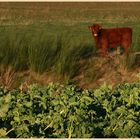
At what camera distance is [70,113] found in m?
4.71

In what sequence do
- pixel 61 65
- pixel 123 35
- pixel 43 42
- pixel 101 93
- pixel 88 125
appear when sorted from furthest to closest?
pixel 123 35, pixel 43 42, pixel 61 65, pixel 101 93, pixel 88 125

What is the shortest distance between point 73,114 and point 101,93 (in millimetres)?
586

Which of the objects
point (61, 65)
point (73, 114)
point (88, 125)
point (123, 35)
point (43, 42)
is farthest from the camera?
point (123, 35)

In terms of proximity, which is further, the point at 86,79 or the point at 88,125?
the point at 86,79

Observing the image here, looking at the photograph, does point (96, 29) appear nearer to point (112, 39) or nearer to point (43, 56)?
point (112, 39)

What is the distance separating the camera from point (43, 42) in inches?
323

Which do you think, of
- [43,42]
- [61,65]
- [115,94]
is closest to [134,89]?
[115,94]

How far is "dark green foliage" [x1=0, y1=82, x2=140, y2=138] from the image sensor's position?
14.6 feet

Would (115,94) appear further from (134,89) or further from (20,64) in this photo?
(20,64)

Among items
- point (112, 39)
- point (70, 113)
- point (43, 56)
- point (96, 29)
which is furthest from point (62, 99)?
point (112, 39)

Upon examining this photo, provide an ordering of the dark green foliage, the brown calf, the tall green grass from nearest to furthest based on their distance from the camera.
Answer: the dark green foliage → the tall green grass → the brown calf

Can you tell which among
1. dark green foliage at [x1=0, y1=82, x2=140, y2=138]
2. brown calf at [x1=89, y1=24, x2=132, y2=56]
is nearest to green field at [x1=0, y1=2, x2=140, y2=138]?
dark green foliage at [x1=0, y1=82, x2=140, y2=138]

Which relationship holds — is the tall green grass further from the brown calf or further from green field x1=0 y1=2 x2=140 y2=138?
the brown calf

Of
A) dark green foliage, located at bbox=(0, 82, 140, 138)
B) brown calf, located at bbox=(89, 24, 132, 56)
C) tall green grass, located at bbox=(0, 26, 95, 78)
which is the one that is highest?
brown calf, located at bbox=(89, 24, 132, 56)
